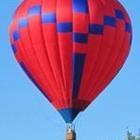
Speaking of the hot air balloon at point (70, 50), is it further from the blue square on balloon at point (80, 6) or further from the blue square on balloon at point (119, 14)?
the blue square on balloon at point (119, 14)

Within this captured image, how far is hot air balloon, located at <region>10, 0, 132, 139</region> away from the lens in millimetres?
42906

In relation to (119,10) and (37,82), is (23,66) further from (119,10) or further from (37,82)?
(119,10)

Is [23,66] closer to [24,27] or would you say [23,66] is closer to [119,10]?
[24,27]

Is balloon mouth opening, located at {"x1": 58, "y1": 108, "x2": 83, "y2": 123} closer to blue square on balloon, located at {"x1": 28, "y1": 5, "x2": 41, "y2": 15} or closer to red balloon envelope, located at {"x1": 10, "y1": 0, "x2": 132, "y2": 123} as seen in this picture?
red balloon envelope, located at {"x1": 10, "y1": 0, "x2": 132, "y2": 123}

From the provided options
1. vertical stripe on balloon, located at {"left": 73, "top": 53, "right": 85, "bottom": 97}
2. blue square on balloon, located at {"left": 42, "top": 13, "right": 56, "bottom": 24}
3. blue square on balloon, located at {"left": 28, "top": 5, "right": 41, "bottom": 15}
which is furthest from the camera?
blue square on balloon, located at {"left": 28, "top": 5, "right": 41, "bottom": 15}

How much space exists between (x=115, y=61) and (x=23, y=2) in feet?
16.0

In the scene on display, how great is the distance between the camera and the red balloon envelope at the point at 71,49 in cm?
4291

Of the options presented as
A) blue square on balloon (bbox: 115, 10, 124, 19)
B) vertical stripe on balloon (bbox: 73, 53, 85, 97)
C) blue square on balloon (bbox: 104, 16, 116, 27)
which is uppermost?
blue square on balloon (bbox: 115, 10, 124, 19)

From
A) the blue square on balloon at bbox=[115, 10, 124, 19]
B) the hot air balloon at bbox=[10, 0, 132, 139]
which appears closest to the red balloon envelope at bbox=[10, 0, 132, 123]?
the hot air balloon at bbox=[10, 0, 132, 139]

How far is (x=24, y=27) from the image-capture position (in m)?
43.9

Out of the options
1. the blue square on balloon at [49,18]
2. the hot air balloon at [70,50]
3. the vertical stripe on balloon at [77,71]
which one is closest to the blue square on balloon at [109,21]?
the hot air balloon at [70,50]

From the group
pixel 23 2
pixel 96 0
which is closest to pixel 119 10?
pixel 96 0

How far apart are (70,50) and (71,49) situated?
6 cm

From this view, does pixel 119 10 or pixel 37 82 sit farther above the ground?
pixel 119 10
